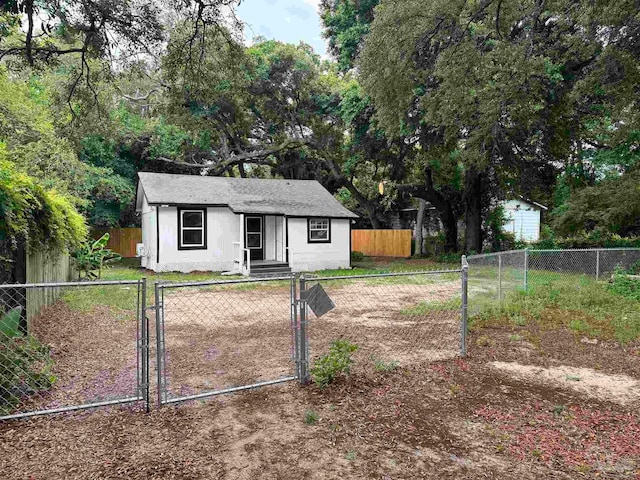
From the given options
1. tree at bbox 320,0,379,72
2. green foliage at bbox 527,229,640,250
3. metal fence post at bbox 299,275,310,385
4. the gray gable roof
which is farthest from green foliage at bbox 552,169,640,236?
metal fence post at bbox 299,275,310,385

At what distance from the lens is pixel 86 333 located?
634cm

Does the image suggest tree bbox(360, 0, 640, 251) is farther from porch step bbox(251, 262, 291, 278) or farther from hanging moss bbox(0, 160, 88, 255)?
hanging moss bbox(0, 160, 88, 255)

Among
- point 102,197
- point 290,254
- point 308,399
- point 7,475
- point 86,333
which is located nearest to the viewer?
point 7,475

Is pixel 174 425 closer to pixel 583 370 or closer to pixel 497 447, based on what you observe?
pixel 497 447

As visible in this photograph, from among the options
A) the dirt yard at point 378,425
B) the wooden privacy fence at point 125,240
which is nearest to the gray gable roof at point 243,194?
the wooden privacy fence at point 125,240

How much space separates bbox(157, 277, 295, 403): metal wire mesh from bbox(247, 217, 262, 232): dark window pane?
23.4ft

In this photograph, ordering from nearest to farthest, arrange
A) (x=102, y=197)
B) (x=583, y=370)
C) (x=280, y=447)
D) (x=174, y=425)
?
(x=280, y=447) < (x=174, y=425) < (x=583, y=370) < (x=102, y=197)

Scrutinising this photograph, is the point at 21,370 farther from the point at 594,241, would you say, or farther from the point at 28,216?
the point at 594,241

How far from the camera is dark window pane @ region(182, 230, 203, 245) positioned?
16.2m

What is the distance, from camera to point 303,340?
167 inches

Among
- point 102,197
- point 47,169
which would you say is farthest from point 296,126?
point 47,169

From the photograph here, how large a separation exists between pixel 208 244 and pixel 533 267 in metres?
11.8

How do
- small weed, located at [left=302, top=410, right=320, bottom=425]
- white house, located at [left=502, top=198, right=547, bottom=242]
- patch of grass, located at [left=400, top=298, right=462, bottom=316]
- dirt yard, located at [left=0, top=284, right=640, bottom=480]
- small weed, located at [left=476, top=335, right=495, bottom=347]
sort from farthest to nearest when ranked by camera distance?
1. white house, located at [left=502, top=198, right=547, bottom=242]
2. patch of grass, located at [left=400, top=298, right=462, bottom=316]
3. small weed, located at [left=476, top=335, right=495, bottom=347]
4. small weed, located at [left=302, top=410, right=320, bottom=425]
5. dirt yard, located at [left=0, top=284, right=640, bottom=480]

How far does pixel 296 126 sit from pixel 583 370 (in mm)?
19247
